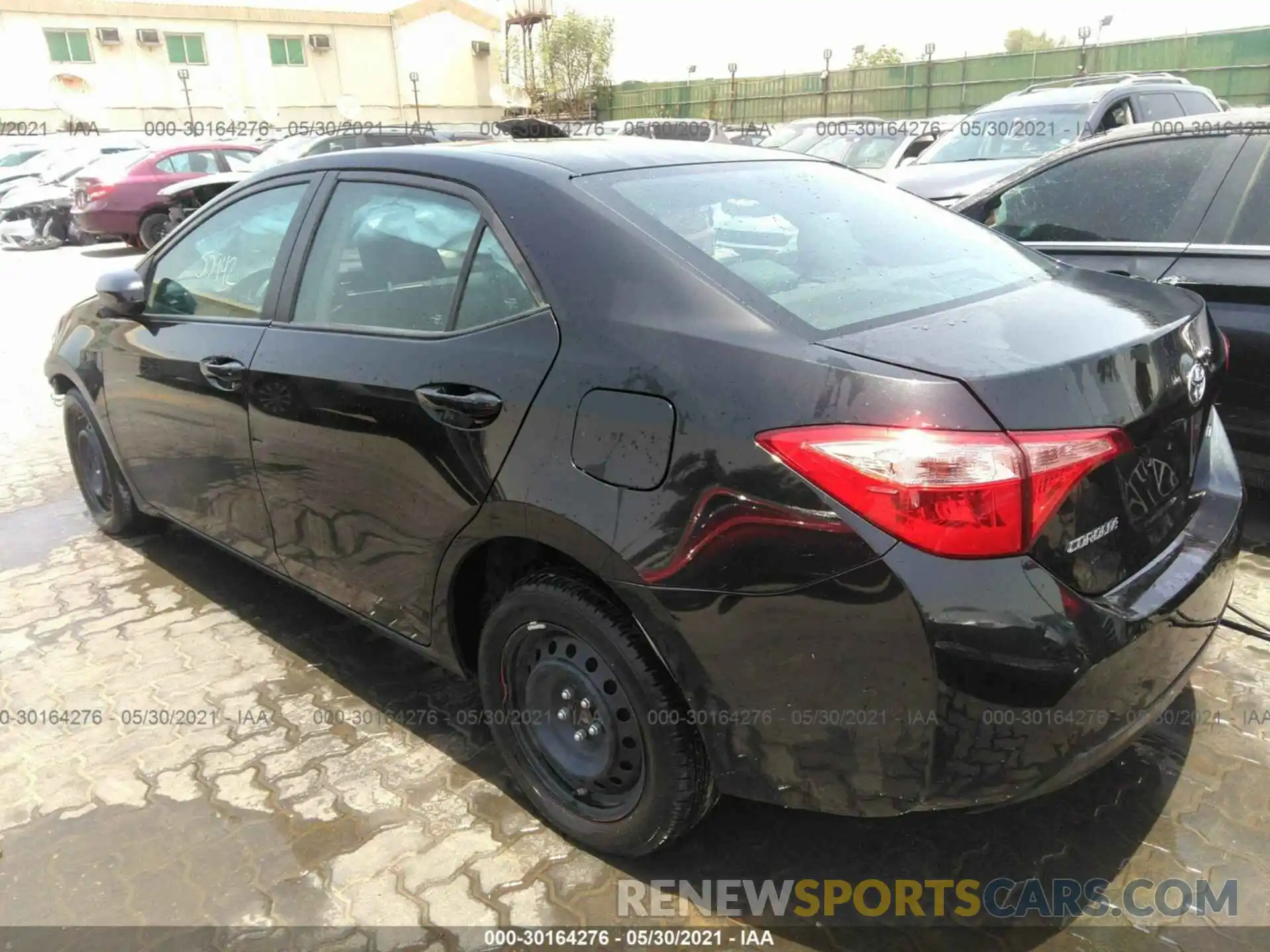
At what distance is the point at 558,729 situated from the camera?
2.42 metres

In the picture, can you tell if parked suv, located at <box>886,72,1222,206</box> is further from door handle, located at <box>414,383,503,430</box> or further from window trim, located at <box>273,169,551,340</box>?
door handle, located at <box>414,383,503,430</box>

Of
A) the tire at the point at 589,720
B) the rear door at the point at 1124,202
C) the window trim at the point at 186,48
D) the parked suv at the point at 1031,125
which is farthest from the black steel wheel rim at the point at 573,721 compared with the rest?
the window trim at the point at 186,48

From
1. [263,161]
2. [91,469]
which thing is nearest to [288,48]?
[263,161]

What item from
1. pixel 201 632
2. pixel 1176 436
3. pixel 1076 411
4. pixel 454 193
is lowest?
pixel 201 632

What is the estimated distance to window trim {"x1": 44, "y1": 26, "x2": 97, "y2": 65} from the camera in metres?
40.1

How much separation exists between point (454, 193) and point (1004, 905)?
7.18 feet

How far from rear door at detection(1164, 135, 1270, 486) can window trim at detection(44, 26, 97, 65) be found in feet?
157

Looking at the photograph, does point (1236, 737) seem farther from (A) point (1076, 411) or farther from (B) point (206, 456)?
(B) point (206, 456)

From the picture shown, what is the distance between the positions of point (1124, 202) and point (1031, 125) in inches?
231

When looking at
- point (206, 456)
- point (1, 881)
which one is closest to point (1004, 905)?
point (1, 881)

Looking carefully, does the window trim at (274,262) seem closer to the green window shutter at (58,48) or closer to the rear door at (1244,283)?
the rear door at (1244,283)

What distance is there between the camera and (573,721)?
2.38m

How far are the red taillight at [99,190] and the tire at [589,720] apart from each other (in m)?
14.8

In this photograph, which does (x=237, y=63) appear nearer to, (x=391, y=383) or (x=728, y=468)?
(x=391, y=383)
